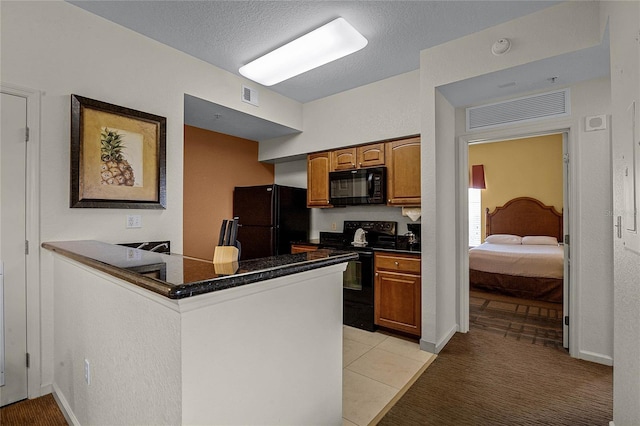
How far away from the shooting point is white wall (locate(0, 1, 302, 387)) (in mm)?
2010

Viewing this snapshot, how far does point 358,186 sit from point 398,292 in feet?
4.21

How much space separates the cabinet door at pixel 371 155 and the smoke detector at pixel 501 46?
1312 millimetres

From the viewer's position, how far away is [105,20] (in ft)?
7.65

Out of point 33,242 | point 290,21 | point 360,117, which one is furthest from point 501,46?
point 33,242

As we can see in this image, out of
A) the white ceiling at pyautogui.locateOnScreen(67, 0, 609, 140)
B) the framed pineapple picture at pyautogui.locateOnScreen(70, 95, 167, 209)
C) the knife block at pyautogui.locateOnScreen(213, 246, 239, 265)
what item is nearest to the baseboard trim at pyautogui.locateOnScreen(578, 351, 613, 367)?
the white ceiling at pyautogui.locateOnScreen(67, 0, 609, 140)

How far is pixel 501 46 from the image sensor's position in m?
2.38

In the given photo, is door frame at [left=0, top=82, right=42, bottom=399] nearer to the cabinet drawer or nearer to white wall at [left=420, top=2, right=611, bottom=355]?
the cabinet drawer

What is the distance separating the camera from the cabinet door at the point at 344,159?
3.65 m

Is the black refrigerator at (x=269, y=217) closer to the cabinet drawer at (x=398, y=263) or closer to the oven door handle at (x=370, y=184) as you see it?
the oven door handle at (x=370, y=184)

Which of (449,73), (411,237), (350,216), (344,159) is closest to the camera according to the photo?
(449,73)

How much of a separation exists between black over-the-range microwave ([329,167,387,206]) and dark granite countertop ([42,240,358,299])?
6.77ft

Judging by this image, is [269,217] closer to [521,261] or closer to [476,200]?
[521,261]

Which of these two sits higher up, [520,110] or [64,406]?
[520,110]

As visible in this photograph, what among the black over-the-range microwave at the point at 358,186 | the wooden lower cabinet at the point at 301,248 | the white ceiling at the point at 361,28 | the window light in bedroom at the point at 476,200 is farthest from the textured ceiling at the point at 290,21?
the window light in bedroom at the point at 476,200
